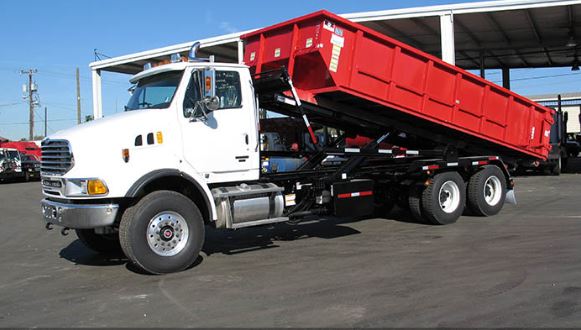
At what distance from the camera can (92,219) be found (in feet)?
20.6

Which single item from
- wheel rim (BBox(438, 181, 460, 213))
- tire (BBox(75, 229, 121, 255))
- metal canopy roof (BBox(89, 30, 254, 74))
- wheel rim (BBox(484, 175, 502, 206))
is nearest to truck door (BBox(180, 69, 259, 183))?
tire (BBox(75, 229, 121, 255))

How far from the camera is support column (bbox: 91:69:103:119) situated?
26703 mm

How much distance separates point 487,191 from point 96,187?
8246mm

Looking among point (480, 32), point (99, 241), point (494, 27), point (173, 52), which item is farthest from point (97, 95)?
point (99, 241)

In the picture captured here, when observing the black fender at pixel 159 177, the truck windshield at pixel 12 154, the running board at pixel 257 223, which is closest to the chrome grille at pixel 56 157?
the black fender at pixel 159 177

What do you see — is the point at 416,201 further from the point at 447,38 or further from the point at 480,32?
the point at 480,32

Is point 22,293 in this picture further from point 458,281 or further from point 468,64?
point 468,64

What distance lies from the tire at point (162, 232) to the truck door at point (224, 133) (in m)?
0.71

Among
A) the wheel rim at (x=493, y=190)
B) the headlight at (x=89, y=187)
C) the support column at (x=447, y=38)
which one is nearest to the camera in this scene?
the headlight at (x=89, y=187)

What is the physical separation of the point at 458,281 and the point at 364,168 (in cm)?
392

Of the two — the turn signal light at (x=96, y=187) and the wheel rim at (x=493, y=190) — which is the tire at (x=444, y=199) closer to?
A: the wheel rim at (x=493, y=190)

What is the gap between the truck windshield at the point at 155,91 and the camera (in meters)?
7.12

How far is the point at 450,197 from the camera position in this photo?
10477 mm

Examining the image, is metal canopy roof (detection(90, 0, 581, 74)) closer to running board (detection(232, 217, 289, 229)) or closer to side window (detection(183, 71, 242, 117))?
side window (detection(183, 71, 242, 117))
